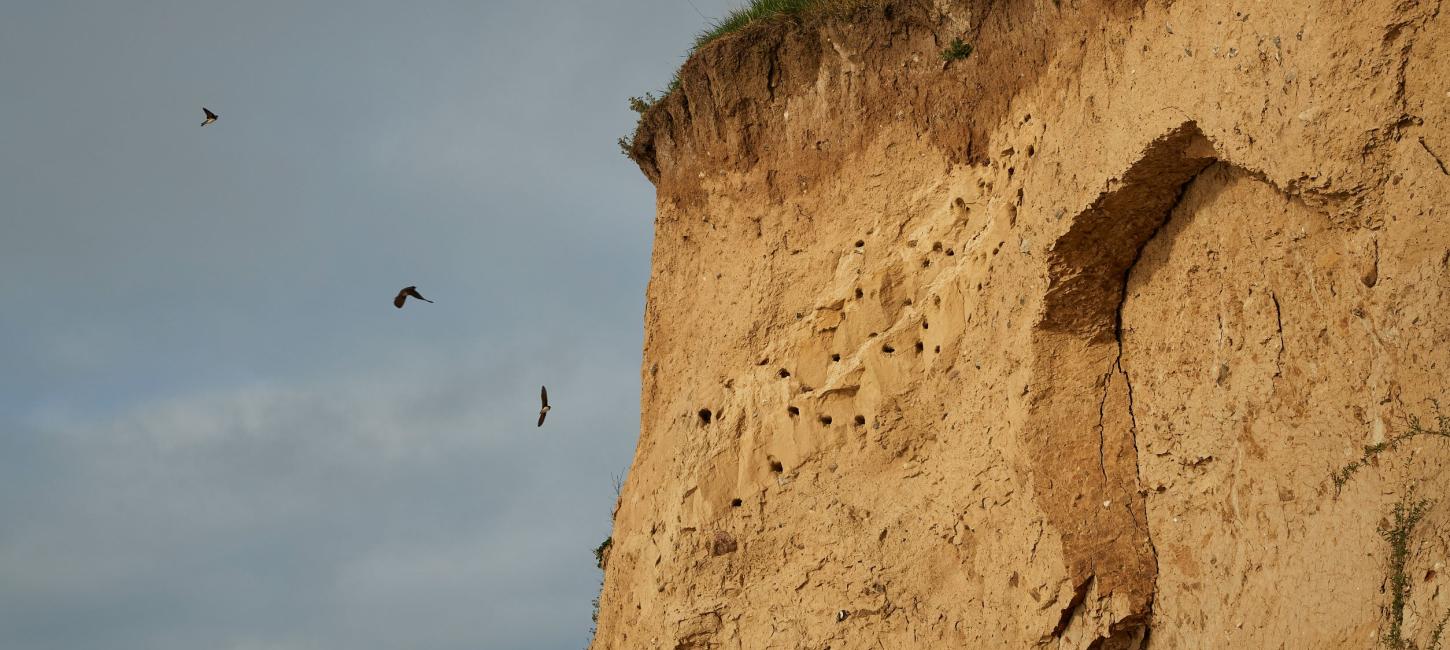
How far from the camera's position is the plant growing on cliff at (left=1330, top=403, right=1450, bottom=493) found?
5.82 meters

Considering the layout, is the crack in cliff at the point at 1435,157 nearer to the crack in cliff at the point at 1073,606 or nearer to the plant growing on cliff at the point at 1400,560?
the plant growing on cliff at the point at 1400,560

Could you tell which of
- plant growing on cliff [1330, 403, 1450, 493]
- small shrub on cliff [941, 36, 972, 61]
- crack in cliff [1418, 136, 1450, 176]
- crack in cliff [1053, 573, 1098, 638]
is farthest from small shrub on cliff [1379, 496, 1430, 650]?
small shrub on cliff [941, 36, 972, 61]

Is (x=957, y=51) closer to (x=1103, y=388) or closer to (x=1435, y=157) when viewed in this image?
(x=1103, y=388)

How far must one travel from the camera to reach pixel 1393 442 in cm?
608

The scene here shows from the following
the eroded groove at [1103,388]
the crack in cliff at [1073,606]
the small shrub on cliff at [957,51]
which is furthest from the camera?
the small shrub on cliff at [957,51]

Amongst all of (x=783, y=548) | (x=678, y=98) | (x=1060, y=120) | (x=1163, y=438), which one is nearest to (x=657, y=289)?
(x=678, y=98)

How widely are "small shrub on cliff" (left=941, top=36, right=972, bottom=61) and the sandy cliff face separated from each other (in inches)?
4.6

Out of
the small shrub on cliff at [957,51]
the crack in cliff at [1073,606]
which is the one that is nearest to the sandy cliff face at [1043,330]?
the crack in cliff at [1073,606]

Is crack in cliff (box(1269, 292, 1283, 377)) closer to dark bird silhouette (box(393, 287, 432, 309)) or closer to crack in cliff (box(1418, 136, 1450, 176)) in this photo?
crack in cliff (box(1418, 136, 1450, 176))

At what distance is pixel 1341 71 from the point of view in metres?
6.31

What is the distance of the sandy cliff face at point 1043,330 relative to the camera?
6.27 m

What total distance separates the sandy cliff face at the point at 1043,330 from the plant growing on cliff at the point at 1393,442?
0.05 metres

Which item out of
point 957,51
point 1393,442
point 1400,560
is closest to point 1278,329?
point 1393,442

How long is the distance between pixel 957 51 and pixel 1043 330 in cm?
241
